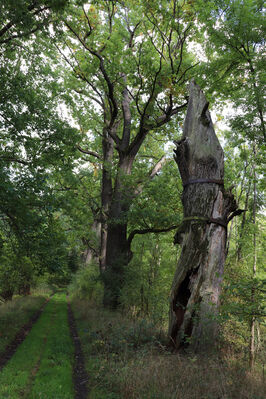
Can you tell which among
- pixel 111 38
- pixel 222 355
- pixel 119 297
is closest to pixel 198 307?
pixel 222 355

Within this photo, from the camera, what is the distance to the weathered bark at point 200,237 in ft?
17.4

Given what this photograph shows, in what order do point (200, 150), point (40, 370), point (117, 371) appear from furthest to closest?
point (40, 370) → point (200, 150) → point (117, 371)

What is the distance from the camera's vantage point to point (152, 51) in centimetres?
1062

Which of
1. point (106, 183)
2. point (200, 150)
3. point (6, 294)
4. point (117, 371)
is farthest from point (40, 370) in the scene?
point (6, 294)

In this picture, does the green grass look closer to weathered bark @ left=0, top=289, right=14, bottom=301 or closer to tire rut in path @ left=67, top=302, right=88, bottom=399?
tire rut in path @ left=67, top=302, right=88, bottom=399

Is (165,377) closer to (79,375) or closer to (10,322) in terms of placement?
(79,375)

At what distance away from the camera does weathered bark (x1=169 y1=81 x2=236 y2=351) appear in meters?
5.31

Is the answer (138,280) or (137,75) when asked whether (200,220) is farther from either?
(137,75)

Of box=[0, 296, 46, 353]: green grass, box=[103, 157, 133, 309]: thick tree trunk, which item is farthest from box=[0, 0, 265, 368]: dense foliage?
box=[0, 296, 46, 353]: green grass

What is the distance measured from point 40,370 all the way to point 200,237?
16.7 feet

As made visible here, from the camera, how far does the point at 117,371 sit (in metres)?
5.47

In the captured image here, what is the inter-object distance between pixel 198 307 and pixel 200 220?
1808 millimetres

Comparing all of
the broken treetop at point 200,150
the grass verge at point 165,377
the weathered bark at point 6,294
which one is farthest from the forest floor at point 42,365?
the weathered bark at point 6,294

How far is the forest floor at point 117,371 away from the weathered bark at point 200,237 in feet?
1.68
